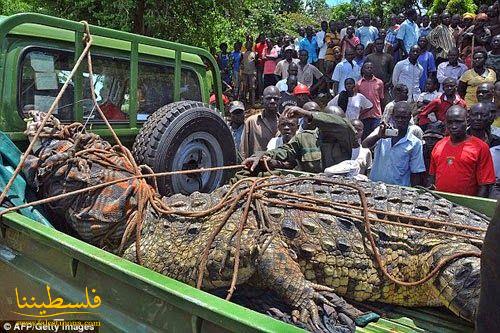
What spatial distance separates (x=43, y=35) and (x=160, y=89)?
115 cm

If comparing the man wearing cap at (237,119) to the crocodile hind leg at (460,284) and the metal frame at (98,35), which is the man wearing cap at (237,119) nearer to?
the metal frame at (98,35)

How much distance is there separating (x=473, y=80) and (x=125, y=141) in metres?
4.80

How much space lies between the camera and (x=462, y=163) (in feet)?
13.2

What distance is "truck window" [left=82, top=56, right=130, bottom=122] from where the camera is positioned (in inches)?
147

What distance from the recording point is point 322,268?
296 centimetres

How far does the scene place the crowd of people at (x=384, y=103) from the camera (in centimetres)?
418

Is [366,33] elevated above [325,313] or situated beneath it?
elevated above

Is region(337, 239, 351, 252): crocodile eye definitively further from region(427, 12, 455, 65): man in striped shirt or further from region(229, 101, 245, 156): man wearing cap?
region(427, 12, 455, 65): man in striped shirt

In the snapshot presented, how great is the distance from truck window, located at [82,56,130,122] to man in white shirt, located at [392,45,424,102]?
17.3ft

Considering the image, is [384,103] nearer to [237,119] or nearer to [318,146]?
[237,119]

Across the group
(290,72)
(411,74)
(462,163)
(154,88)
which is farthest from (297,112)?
(290,72)

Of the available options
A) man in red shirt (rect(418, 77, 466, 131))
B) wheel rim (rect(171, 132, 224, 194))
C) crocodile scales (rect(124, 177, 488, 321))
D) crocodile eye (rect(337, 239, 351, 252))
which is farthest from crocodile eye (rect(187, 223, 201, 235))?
man in red shirt (rect(418, 77, 466, 131))

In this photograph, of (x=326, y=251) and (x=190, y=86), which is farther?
(x=190, y=86)

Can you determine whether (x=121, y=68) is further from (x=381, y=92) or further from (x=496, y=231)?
(x=381, y=92)
